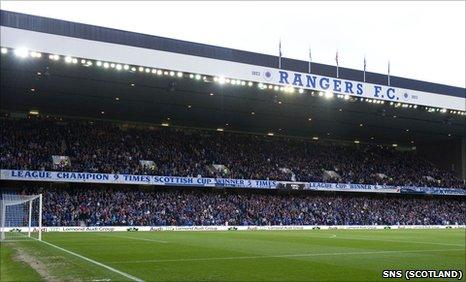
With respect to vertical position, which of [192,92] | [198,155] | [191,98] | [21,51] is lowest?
[198,155]

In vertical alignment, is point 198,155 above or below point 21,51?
below

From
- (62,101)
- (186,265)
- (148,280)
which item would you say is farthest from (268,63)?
(148,280)

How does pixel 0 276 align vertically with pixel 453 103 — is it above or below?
below

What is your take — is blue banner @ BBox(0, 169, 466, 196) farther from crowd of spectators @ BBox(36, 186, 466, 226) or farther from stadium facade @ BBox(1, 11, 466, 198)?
crowd of spectators @ BBox(36, 186, 466, 226)

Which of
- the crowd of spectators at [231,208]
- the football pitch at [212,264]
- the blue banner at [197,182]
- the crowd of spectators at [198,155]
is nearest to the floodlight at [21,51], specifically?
the blue banner at [197,182]

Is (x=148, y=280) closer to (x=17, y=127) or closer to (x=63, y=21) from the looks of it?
(x=63, y=21)

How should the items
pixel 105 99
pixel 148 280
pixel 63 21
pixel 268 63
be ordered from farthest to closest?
pixel 105 99
pixel 268 63
pixel 63 21
pixel 148 280

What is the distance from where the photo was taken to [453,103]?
46562mm

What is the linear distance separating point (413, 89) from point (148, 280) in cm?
3762

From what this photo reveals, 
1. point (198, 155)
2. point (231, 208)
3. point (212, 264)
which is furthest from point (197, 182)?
point (212, 264)

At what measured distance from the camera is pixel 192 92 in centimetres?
4153

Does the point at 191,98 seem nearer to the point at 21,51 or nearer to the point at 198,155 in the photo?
the point at 198,155

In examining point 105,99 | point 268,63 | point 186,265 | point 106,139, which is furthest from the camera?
point 106,139

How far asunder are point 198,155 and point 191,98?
1086 centimetres
